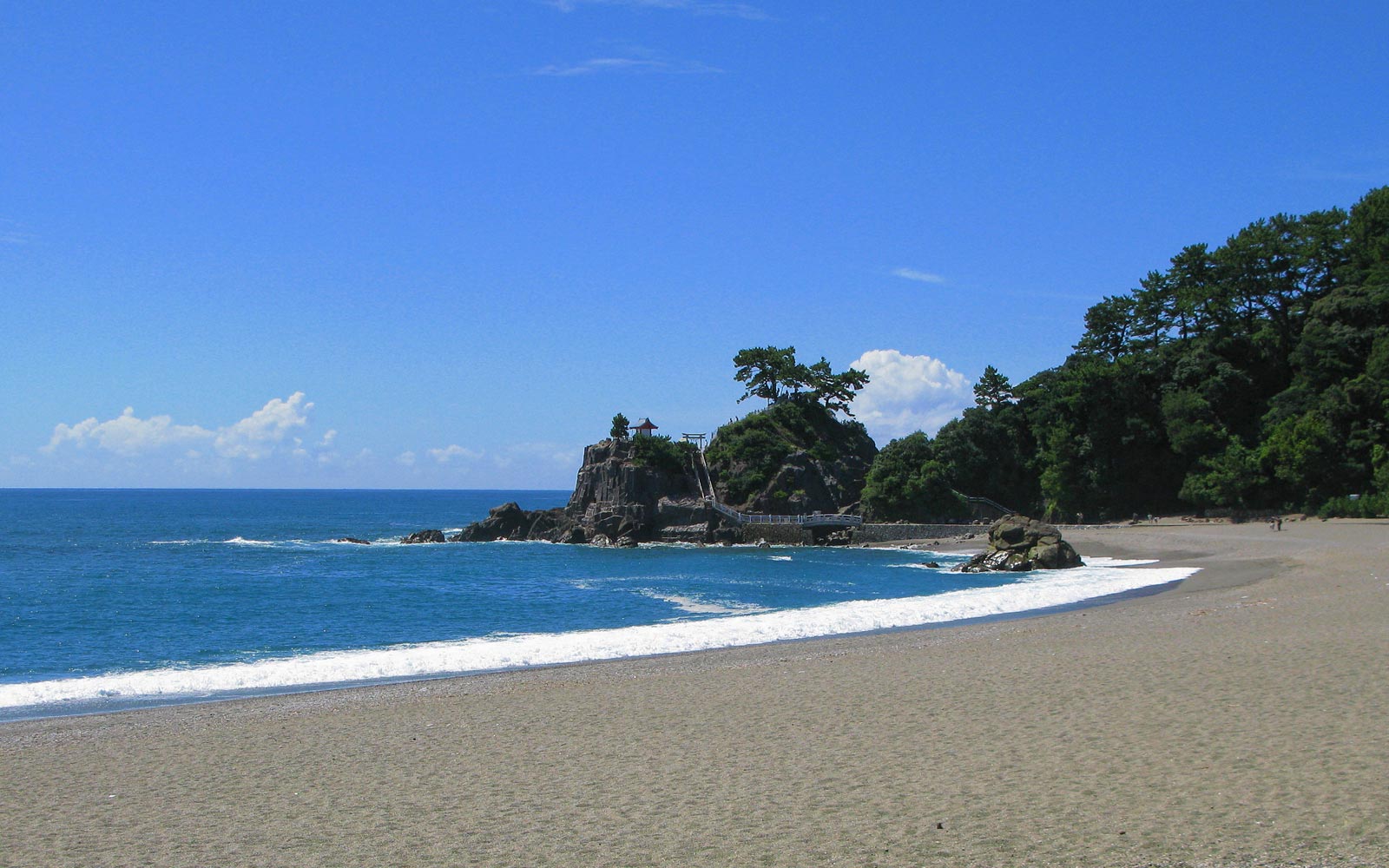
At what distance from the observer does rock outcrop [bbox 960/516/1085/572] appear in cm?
4362

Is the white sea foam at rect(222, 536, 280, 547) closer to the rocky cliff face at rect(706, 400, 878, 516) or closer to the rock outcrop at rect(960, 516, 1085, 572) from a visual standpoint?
the rocky cliff face at rect(706, 400, 878, 516)

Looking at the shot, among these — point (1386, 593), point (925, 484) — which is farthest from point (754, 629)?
point (925, 484)

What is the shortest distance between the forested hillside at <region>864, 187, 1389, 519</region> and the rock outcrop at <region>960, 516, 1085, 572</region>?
20674 mm

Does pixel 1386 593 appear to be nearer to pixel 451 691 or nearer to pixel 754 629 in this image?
pixel 754 629

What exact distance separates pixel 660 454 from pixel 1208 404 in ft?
133

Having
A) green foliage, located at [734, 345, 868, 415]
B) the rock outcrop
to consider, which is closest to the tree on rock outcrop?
green foliage, located at [734, 345, 868, 415]

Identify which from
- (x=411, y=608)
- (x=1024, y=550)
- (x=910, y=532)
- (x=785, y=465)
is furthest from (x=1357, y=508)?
(x=411, y=608)

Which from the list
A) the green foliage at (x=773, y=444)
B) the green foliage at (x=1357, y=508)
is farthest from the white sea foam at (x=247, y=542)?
the green foliage at (x=1357, y=508)

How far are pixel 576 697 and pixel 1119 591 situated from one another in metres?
23.0

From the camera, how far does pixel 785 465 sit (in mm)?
75562

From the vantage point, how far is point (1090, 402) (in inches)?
2653

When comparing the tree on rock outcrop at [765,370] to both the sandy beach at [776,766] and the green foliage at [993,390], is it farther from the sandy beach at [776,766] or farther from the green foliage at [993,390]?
the sandy beach at [776,766]

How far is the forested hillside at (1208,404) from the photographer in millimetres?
56188

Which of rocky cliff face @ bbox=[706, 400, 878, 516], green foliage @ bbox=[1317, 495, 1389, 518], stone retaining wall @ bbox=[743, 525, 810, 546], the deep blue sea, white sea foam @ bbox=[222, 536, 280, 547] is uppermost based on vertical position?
rocky cliff face @ bbox=[706, 400, 878, 516]
